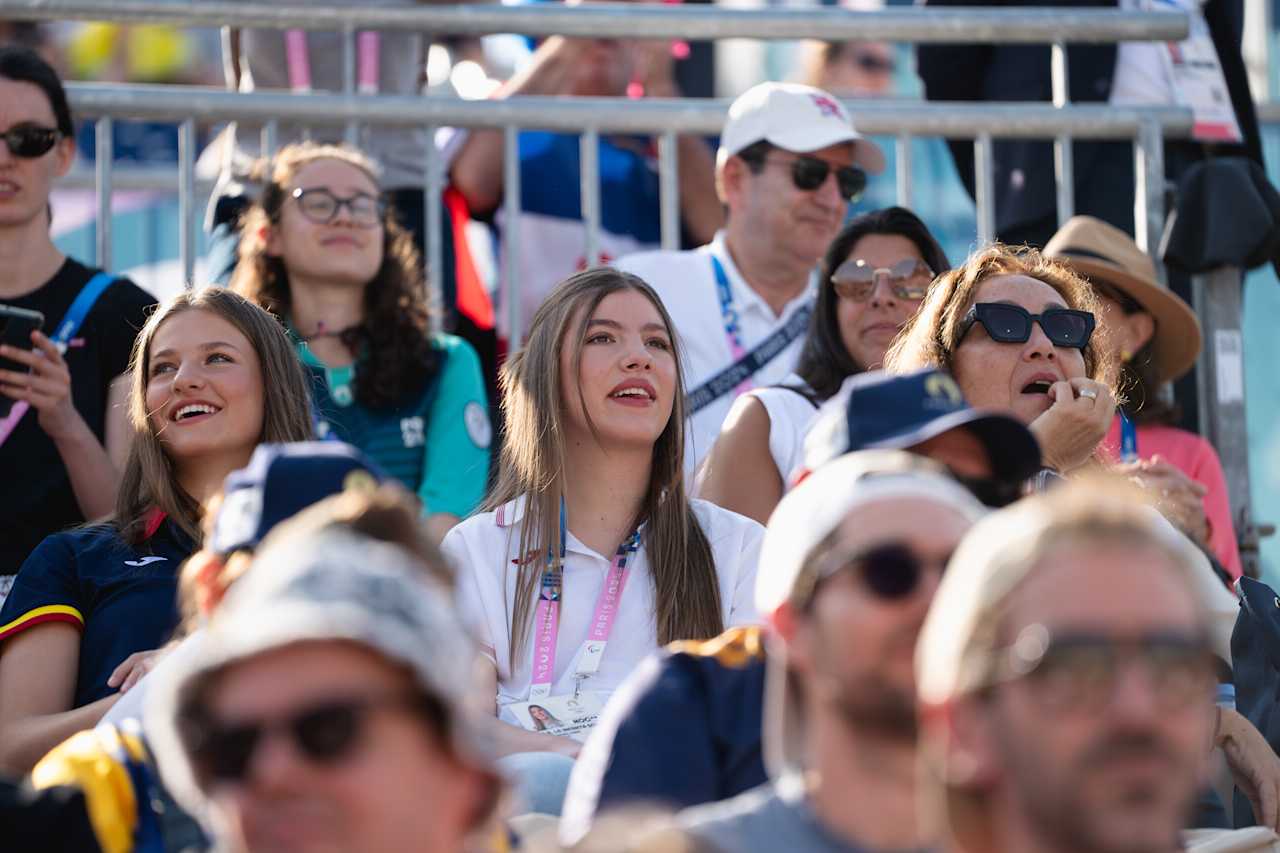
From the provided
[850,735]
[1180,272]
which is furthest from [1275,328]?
[850,735]

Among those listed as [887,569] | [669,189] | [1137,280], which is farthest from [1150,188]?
[887,569]

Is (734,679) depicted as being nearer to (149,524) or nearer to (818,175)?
(149,524)

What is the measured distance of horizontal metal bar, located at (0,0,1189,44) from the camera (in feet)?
19.1

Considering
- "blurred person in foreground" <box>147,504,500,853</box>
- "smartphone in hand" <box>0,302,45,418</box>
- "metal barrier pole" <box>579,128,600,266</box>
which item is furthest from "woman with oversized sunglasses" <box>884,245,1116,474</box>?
"blurred person in foreground" <box>147,504,500,853</box>

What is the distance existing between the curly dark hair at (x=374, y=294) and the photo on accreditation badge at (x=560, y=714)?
1.61 m

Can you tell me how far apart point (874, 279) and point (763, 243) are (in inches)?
25.9

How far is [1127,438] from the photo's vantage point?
18.2 ft

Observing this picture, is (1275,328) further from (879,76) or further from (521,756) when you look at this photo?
(521,756)

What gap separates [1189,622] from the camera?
184 cm

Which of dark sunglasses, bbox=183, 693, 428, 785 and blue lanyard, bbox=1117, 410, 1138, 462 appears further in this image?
blue lanyard, bbox=1117, 410, 1138, 462

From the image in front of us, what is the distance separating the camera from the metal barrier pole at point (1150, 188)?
6.09m

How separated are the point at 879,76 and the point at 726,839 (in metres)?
6.12

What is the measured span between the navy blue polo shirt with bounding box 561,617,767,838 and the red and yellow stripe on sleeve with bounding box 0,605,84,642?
1.51 m

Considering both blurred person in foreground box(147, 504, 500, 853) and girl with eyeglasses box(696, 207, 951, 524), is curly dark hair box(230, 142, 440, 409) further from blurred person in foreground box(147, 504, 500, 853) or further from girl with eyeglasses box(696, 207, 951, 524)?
blurred person in foreground box(147, 504, 500, 853)
